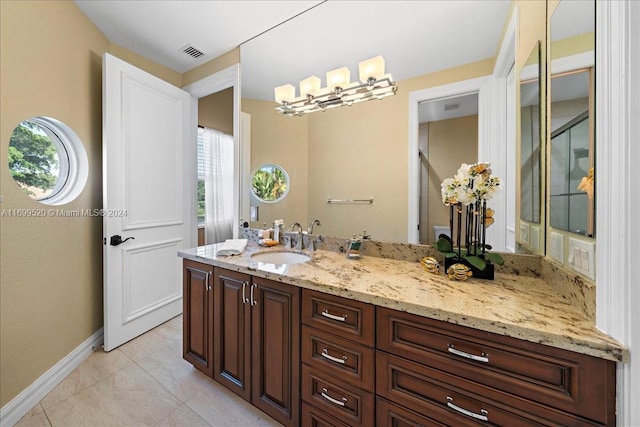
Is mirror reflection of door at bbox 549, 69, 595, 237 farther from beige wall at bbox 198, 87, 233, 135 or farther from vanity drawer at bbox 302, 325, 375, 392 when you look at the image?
beige wall at bbox 198, 87, 233, 135

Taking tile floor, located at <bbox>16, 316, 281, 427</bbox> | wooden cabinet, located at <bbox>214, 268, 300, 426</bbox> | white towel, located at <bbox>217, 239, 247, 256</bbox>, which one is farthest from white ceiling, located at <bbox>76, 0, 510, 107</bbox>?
tile floor, located at <bbox>16, 316, 281, 427</bbox>

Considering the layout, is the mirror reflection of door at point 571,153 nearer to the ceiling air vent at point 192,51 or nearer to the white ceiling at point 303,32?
the white ceiling at point 303,32

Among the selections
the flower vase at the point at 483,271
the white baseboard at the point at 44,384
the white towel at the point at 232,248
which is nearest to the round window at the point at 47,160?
the white baseboard at the point at 44,384

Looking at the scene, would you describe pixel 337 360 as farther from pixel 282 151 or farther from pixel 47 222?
pixel 47 222

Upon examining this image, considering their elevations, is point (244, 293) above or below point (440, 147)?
below

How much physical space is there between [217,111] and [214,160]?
641 mm

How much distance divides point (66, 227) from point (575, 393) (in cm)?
289

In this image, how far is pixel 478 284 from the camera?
118 centimetres

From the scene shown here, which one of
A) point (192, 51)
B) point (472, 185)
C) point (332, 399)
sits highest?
point (192, 51)

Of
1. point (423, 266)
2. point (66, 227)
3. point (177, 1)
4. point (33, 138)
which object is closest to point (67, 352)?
point (66, 227)

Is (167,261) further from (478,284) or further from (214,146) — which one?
(478,284)

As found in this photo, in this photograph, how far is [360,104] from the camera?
5.85 ft

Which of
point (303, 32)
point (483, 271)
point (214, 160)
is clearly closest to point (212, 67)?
point (214, 160)

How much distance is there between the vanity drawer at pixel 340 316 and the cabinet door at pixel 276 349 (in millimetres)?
74
